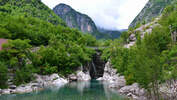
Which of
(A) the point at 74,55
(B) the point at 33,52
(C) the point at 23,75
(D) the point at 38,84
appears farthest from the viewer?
(A) the point at 74,55

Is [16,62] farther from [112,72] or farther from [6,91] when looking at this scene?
[112,72]

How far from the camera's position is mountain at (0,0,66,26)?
8638 centimetres

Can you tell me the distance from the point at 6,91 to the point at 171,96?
25.6 m

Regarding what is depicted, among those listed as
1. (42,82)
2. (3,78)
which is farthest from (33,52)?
(3,78)

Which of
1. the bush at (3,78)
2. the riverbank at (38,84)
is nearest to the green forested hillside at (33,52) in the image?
the bush at (3,78)

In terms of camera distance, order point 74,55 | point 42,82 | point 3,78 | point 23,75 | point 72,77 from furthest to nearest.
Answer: point 74,55
point 72,77
point 42,82
point 23,75
point 3,78

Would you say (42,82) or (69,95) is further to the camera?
(42,82)

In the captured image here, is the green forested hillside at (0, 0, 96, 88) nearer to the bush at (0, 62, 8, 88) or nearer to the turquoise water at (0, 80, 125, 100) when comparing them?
the bush at (0, 62, 8, 88)

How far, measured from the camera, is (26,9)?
3713 inches

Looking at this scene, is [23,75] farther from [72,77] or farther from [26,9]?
[26,9]

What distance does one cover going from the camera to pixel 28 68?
4016cm

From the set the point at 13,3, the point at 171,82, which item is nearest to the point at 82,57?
the point at 171,82

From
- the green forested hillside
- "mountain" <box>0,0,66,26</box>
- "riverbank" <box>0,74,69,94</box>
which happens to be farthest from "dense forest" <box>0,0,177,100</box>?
"mountain" <box>0,0,66,26</box>

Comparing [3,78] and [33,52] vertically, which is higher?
[33,52]
